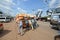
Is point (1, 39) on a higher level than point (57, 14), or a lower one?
lower

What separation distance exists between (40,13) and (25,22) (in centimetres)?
5327

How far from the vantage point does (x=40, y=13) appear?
243ft

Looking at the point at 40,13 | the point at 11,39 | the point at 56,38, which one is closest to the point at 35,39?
the point at 11,39

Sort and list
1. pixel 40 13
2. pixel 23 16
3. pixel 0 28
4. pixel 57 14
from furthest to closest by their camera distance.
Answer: pixel 40 13 → pixel 23 16 → pixel 57 14 → pixel 0 28

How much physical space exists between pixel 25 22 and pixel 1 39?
7.57 m

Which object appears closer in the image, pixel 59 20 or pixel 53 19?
pixel 59 20

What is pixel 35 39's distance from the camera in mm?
13078

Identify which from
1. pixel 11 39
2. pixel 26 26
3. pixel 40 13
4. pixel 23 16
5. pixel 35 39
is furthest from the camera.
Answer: pixel 40 13

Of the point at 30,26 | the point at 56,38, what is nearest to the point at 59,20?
the point at 30,26

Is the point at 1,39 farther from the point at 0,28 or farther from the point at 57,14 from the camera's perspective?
the point at 57,14

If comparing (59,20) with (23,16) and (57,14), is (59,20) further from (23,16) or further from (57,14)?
(23,16)

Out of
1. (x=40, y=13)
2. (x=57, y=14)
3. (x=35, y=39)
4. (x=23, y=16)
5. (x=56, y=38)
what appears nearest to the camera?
(x=56, y=38)

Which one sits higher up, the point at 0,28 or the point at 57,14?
the point at 57,14

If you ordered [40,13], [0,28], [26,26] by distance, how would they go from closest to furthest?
[0,28]
[26,26]
[40,13]
